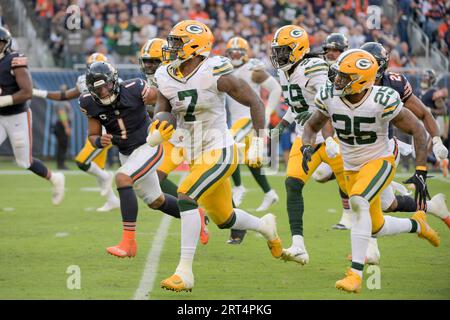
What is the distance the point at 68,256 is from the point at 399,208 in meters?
2.58

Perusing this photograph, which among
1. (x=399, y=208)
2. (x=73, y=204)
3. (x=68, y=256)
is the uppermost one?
(x=399, y=208)

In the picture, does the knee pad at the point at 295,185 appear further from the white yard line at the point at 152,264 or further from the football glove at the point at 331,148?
the white yard line at the point at 152,264

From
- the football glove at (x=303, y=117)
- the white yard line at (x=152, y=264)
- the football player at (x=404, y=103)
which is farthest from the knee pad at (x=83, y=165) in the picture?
the football player at (x=404, y=103)

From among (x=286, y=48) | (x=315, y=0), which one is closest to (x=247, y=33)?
(x=315, y=0)

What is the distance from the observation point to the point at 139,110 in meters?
7.11

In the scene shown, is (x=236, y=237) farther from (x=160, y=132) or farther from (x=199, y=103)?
(x=160, y=132)

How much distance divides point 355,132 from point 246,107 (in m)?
4.42

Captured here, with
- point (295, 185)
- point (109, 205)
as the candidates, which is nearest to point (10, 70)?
point (109, 205)

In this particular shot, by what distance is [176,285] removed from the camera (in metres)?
5.52

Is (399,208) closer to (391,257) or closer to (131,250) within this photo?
(391,257)

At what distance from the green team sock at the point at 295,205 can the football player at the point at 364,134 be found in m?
0.75

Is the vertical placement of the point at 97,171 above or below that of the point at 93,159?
below

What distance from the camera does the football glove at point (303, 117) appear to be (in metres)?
7.30

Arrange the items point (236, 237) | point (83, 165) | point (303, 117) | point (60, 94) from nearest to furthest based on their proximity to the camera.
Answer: point (303, 117) → point (236, 237) → point (60, 94) → point (83, 165)
